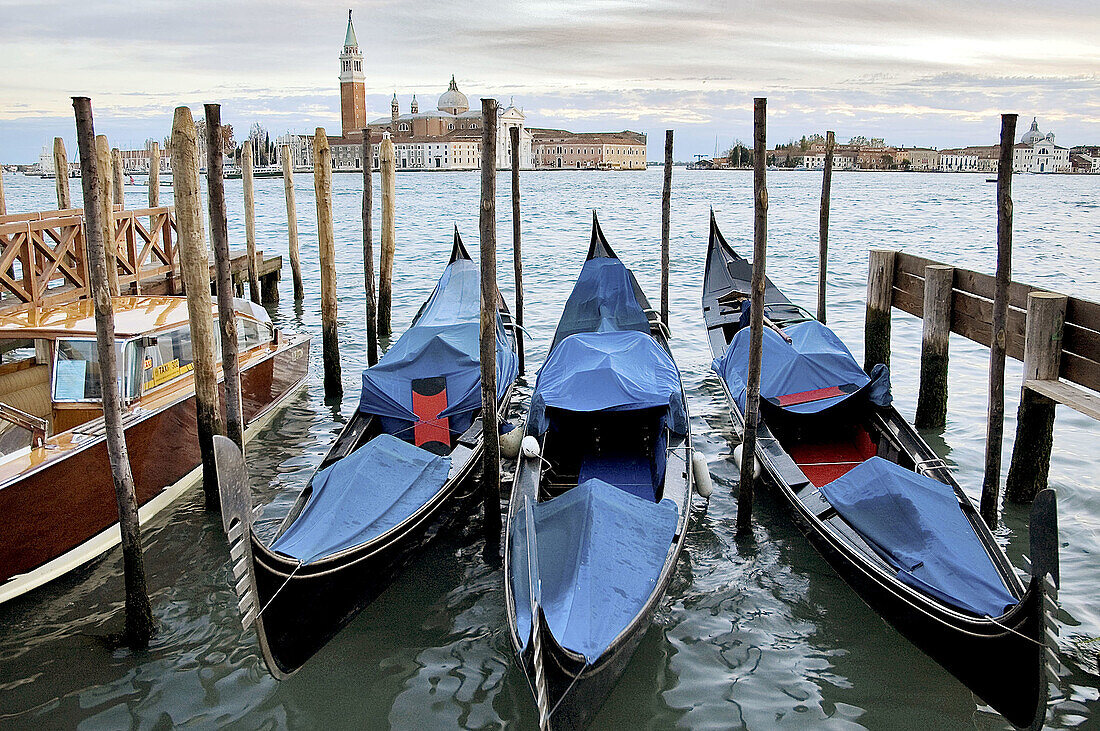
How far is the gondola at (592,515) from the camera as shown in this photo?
2840 mm

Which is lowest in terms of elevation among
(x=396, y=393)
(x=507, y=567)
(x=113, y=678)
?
(x=113, y=678)

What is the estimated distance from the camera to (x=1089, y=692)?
3.17 m

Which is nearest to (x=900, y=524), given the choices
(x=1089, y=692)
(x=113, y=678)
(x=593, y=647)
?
(x=1089, y=692)

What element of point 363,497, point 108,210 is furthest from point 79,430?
point 108,210

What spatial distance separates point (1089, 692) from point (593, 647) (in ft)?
6.27

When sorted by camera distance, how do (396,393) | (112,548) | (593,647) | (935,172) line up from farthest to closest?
(935,172) → (396,393) → (112,548) → (593,647)

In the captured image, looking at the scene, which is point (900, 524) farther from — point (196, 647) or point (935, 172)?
point (935, 172)

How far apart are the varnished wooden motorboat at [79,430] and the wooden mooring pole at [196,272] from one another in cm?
33

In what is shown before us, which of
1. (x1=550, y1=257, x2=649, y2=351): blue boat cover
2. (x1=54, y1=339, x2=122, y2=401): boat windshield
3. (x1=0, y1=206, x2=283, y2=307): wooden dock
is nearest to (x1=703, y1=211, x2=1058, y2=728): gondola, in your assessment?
(x1=550, y1=257, x2=649, y2=351): blue boat cover

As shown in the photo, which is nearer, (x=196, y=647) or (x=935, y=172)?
(x=196, y=647)

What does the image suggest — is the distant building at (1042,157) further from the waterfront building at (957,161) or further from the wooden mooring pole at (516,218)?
the wooden mooring pole at (516,218)

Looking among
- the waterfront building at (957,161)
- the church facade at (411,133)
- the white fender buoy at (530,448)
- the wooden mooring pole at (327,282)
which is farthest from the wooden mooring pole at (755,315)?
the waterfront building at (957,161)

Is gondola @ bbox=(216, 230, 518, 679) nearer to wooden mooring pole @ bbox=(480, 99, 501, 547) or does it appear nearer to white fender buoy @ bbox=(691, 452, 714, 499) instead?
wooden mooring pole @ bbox=(480, 99, 501, 547)

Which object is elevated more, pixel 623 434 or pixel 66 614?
pixel 623 434
